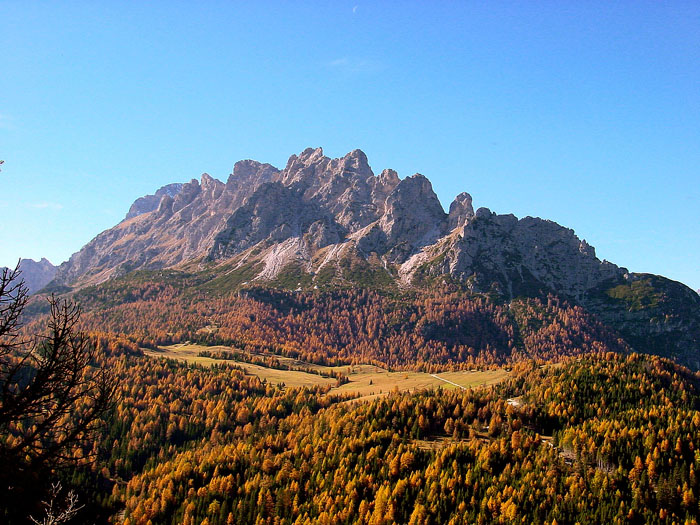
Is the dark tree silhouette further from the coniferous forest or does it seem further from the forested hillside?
the forested hillside

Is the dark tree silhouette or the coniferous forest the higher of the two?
the dark tree silhouette

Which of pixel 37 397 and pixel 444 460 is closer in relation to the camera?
pixel 37 397

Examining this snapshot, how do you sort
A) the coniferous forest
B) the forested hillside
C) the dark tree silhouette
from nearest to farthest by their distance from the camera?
the dark tree silhouette, the coniferous forest, the forested hillside

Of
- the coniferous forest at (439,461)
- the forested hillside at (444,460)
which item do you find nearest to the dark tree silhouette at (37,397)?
the coniferous forest at (439,461)

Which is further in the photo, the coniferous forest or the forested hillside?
the forested hillside

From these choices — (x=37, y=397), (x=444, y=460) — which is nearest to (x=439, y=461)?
(x=444, y=460)

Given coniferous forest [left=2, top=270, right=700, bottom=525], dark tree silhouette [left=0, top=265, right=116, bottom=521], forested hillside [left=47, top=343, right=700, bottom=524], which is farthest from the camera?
forested hillside [left=47, top=343, right=700, bottom=524]

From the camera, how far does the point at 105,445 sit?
178 m

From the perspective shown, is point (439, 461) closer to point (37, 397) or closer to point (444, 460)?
point (444, 460)

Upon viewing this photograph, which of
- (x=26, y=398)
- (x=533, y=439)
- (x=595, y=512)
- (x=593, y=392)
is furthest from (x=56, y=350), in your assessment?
(x=593, y=392)

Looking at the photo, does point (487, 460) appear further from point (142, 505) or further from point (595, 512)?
point (142, 505)

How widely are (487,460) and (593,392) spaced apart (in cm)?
6179

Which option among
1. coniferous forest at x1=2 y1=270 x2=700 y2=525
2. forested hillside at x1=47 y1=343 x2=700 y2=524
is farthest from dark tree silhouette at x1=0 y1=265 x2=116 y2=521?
forested hillside at x1=47 y1=343 x2=700 y2=524

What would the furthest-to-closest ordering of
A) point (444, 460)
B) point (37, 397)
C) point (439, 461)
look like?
1. point (444, 460)
2. point (439, 461)
3. point (37, 397)
